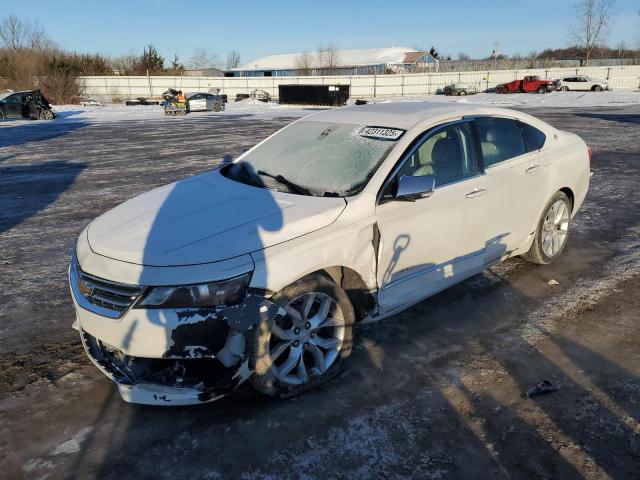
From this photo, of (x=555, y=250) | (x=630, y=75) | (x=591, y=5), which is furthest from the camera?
(x=591, y=5)

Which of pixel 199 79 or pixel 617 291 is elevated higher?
pixel 199 79

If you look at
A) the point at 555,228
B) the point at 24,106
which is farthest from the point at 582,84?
the point at 555,228

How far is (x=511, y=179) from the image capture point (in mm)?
4398

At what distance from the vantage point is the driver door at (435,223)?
3471mm

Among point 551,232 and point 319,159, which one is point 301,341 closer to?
point 319,159

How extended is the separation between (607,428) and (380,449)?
1.26 metres

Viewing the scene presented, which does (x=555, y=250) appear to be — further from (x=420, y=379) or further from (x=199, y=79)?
(x=199, y=79)

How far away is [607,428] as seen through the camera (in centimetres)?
280

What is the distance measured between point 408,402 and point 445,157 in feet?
6.30

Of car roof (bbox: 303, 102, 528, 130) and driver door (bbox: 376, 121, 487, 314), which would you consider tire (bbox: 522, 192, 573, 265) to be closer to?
car roof (bbox: 303, 102, 528, 130)

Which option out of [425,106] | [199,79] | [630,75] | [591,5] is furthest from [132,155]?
[591,5]

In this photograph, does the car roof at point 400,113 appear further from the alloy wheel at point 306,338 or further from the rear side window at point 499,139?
the alloy wheel at point 306,338

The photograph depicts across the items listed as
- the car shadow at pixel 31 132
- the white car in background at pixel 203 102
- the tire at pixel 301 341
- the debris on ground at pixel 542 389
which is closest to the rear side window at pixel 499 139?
the debris on ground at pixel 542 389

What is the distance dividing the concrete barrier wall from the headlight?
49.4 m
